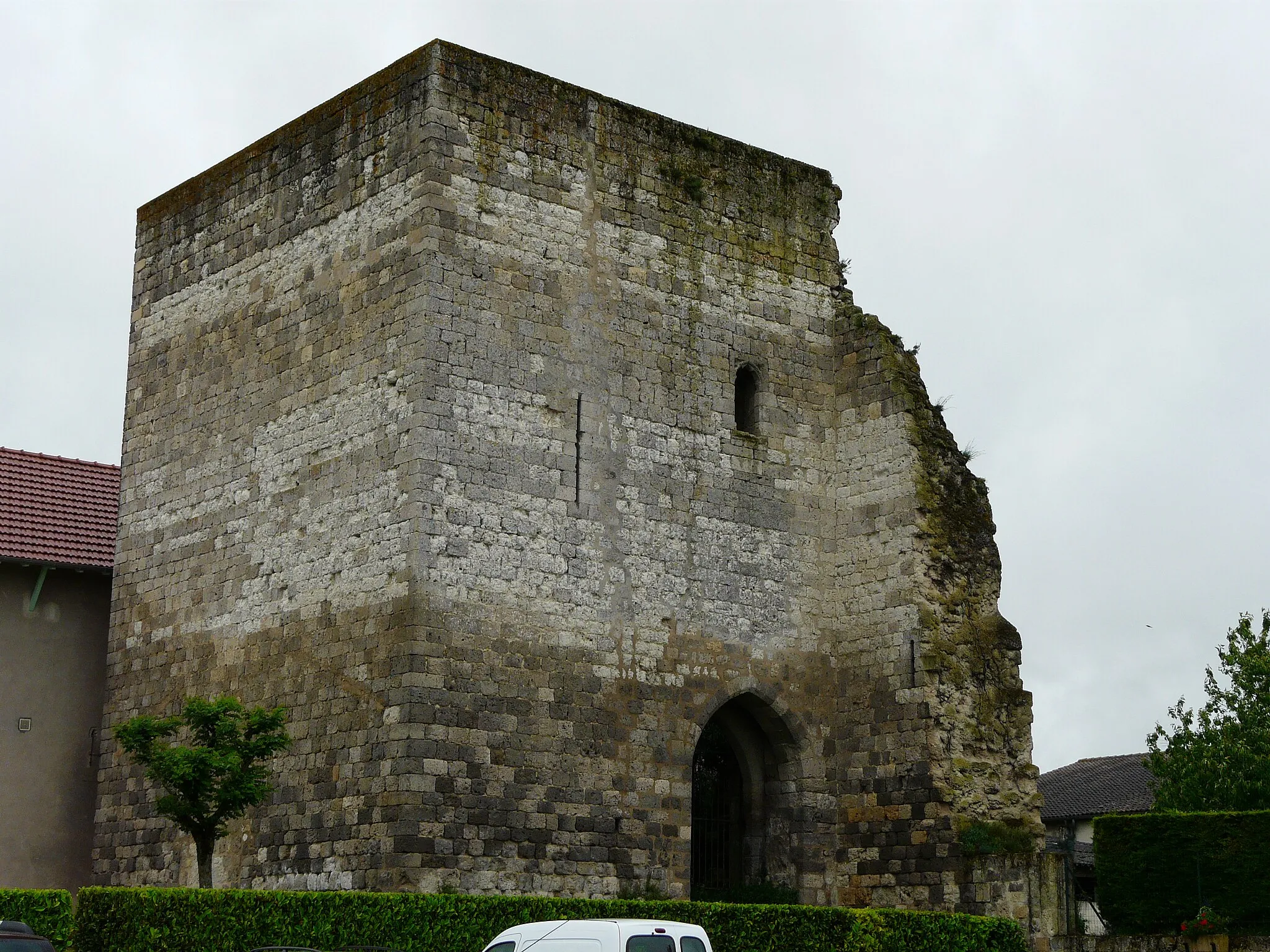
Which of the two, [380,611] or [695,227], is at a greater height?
[695,227]

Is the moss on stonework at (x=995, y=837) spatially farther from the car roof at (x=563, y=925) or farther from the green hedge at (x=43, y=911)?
the green hedge at (x=43, y=911)

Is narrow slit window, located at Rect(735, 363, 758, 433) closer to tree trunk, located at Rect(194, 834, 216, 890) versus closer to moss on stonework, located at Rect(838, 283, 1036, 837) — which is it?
moss on stonework, located at Rect(838, 283, 1036, 837)

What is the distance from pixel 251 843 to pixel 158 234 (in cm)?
879

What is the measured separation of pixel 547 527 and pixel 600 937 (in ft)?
22.6

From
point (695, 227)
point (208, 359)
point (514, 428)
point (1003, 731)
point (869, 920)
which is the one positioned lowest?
point (869, 920)

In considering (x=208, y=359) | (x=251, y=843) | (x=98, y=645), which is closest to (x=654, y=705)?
(x=251, y=843)

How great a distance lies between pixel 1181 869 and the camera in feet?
68.4

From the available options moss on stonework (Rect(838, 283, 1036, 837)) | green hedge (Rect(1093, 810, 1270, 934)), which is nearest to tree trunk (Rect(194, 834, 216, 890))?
moss on stonework (Rect(838, 283, 1036, 837))

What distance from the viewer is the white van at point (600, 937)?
14266 mm

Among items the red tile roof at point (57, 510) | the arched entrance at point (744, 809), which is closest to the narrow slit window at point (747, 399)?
the arched entrance at point (744, 809)

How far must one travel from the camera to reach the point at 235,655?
21891 mm

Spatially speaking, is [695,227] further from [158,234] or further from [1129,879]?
[1129,879]

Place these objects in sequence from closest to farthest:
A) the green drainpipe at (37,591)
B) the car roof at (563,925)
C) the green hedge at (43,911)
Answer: the car roof at (563,925), the green hedge at (43,911), the green drainpipe at (37,591)

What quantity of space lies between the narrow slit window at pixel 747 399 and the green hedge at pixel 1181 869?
20.9ft
